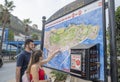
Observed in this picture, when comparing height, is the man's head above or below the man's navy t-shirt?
above

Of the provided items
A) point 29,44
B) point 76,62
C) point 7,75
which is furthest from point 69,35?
point 7,75

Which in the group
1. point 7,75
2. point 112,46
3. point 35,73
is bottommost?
point 7,75

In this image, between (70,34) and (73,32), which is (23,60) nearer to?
(70,34)

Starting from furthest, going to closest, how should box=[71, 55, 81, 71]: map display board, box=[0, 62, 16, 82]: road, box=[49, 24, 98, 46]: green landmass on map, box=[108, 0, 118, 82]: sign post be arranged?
box=[0, 62, 16, 82]: road → box=[49, 24, 98, 46]: green landmass on map → box=[71, 55, 81, 71]: map display board → box=[108, 0, 118, 82]: sign post

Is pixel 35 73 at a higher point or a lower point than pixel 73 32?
lower

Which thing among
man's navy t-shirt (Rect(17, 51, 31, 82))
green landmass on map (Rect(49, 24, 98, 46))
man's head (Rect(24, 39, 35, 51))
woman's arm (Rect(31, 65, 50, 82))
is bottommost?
woman's arm (Rect(31, 65, 50, 82))

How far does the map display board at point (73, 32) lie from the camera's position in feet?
11.1

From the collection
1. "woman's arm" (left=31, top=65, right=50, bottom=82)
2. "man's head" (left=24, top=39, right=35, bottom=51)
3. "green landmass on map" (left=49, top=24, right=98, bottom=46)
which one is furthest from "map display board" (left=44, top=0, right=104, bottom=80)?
"woman's arm" (left=31, top=65, right=50, bottom=82)

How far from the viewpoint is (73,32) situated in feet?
13.4

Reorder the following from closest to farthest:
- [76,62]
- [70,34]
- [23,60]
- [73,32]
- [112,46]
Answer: [112,46], [76,62], [73,32], [70,34], [23,60]

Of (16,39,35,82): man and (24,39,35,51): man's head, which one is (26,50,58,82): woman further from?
(24,39,35,51): man's head

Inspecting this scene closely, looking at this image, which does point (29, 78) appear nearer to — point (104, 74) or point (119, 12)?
point (104, 74)

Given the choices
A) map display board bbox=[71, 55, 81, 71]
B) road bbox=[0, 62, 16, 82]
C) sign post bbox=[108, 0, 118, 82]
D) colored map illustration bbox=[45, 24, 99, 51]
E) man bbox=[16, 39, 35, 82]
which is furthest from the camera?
road bbox=[0, 62, 16, 82]

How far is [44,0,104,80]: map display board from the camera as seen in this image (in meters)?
3.38
